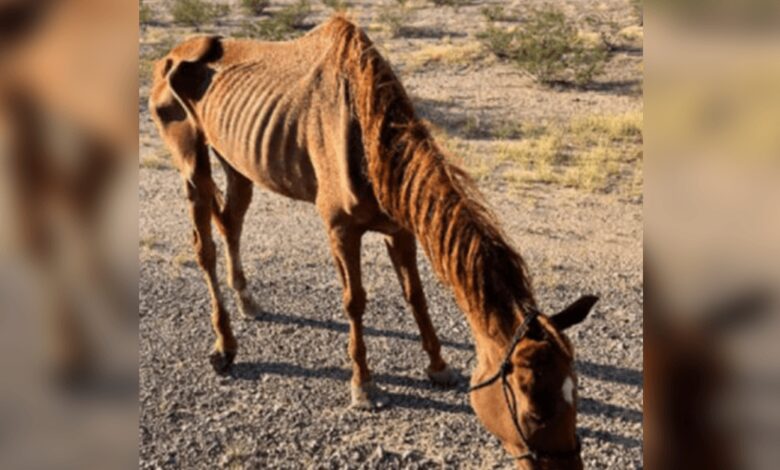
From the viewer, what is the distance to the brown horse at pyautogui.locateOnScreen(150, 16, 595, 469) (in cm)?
341

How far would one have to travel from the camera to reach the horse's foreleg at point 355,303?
5145 mm

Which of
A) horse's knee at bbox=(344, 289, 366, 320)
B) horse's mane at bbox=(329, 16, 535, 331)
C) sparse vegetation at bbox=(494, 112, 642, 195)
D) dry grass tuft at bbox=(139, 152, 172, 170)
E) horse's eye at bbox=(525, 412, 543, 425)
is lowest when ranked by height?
dry grass tuft at bbox=(139, 152, 172, 170)

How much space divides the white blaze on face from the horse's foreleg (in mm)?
2129

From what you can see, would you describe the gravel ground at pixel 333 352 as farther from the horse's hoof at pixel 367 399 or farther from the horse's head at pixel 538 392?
the horse's head at pixel 538 392

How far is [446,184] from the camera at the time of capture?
398 centimetres

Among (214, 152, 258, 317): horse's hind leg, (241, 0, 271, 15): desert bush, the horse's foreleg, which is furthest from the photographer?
(241, 0, 271, 15): desert bush

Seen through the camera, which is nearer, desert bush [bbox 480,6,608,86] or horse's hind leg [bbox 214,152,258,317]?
horse's hind leg [bbox 214,152,258,317]

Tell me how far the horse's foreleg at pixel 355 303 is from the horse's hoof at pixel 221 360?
96 cm

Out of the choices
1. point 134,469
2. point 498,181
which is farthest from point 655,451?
point 498,181

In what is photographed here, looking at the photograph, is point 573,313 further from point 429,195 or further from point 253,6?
point 253,6

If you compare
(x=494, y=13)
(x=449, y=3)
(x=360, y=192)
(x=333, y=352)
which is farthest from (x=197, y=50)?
(x=449, y=3)

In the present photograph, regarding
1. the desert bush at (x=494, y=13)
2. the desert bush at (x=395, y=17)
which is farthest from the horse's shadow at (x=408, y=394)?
the desert bush at (x=494, y=13)

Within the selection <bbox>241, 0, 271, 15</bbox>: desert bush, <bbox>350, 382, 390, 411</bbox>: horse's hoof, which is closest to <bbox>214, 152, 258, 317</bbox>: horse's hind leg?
<bbox>350, 382, 390, 411</bbox>: horse's hoof

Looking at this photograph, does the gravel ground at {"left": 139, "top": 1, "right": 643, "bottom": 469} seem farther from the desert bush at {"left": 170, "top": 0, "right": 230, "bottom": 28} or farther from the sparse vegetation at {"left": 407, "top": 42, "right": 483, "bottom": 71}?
the desert bush at {"left": 170, "top": 0, "right": 230, "bottom": 28}
